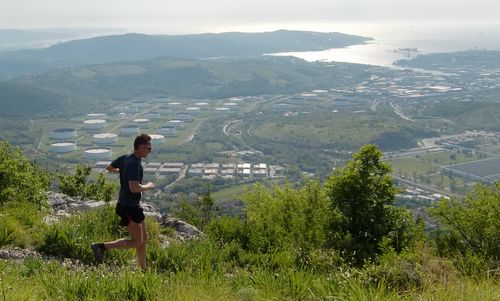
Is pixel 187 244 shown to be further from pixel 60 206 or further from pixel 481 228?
pixel 481 228

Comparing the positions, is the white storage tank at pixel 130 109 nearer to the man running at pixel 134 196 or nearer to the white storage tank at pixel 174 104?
the white storage tank at pixel 174 104

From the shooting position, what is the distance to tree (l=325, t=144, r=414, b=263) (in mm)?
10039

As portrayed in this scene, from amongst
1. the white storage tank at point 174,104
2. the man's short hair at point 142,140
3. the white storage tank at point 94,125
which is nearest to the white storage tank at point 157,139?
the white storage tank at point 94,125

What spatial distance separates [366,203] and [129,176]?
6333mm

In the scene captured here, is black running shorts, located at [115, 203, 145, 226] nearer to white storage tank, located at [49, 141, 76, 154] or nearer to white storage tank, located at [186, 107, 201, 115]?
white storage tank, located at [49, 141, 76, 154]

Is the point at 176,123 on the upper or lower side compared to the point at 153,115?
lower

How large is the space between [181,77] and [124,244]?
7613 inches

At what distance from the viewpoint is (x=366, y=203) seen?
34.4ft

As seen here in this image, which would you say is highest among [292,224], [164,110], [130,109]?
[292,224]

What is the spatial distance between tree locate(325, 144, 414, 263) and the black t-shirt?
4.88 m

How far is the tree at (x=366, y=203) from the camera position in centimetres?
1004

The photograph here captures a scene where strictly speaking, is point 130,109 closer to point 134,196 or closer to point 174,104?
point 174,104

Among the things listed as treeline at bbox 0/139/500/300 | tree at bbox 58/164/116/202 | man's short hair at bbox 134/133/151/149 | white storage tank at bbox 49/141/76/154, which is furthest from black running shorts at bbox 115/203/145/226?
white storage tank at bbox 49/141/76/154

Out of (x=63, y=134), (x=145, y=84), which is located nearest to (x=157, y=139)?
(x=63, y=134)
